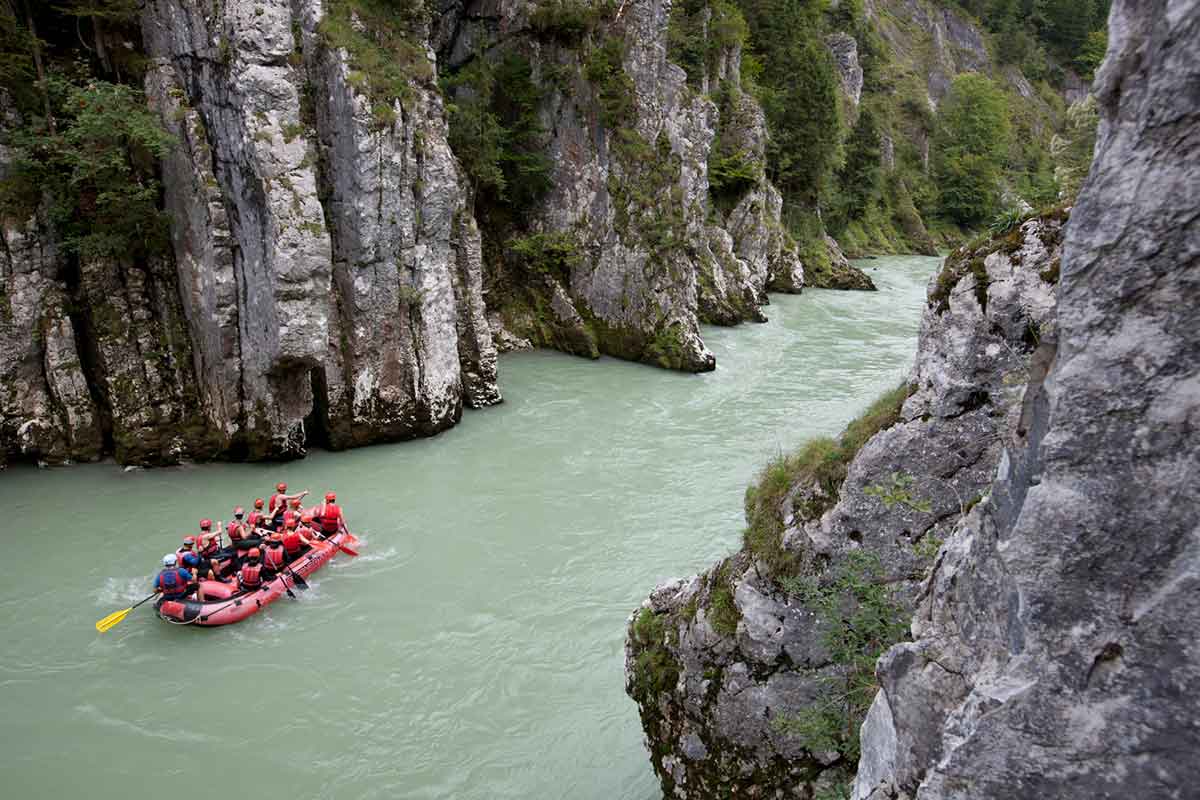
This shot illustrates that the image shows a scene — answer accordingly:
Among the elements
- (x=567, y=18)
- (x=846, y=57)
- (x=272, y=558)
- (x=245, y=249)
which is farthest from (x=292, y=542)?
(x=846, y=57)

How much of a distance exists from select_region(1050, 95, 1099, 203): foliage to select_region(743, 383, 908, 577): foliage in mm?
1947

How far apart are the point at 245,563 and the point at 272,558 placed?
428 millimetres

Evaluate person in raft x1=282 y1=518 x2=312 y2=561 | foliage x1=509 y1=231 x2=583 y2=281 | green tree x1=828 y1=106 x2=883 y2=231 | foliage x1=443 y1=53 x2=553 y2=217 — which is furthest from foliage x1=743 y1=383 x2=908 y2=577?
green tree x1=828 y1=106 x2=883 y2=231

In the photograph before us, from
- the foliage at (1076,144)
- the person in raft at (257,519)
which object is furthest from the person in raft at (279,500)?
the foliage at (1076,144)

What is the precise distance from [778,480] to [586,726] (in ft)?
13.8

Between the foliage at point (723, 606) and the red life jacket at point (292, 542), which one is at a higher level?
the foliage at point (723, 606)

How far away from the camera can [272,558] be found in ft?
35.2

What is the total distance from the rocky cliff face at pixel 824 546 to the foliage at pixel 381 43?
1221 cm

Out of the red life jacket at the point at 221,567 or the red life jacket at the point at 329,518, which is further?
the red life jacket at the point at 329,518

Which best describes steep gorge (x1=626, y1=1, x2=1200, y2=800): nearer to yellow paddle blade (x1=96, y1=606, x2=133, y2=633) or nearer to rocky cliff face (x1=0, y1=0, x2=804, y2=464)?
yellow paddle blade (x1=96, y1=606, x2=133, y2=633)

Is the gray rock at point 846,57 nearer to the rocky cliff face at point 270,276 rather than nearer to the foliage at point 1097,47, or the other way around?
the rocky cliff face at point 270,276

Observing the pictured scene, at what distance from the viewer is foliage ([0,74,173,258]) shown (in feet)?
41.8

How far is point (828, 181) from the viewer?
4466 cm

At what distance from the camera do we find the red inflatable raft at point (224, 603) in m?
9.84
